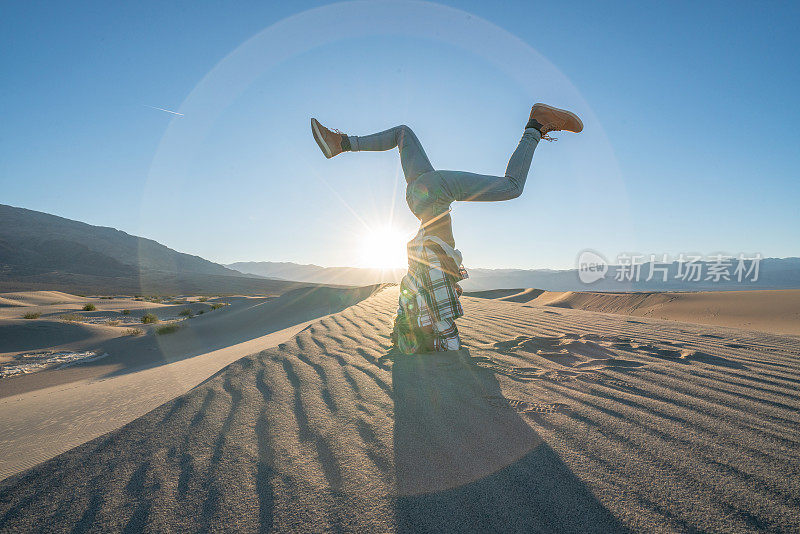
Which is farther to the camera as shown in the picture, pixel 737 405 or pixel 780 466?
pixel 737 405

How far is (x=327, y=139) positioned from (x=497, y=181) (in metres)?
1.43

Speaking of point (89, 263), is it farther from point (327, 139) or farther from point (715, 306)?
point (715, 306)

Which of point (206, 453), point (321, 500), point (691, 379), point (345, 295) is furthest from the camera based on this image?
point (345, 295)

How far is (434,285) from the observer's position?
3.12 meters

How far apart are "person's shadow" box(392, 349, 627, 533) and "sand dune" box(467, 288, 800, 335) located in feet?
36.9

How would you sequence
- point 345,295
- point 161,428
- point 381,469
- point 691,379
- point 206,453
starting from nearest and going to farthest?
1. point 381,469
2. point 206,453
3. point 161,428
4. point 691,379
5. point 345,295

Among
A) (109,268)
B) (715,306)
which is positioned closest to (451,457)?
(715,306)

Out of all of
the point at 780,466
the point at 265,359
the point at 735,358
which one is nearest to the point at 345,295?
the point at 265,359

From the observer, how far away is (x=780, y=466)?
4.37 feet

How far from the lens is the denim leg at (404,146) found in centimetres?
294

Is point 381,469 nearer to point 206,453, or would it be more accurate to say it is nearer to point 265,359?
point 206,453

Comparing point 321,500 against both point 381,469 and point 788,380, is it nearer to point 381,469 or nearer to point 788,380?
point 381,469

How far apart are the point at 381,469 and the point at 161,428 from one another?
50.1 inches

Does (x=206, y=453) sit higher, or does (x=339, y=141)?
(x=339, y=141)
